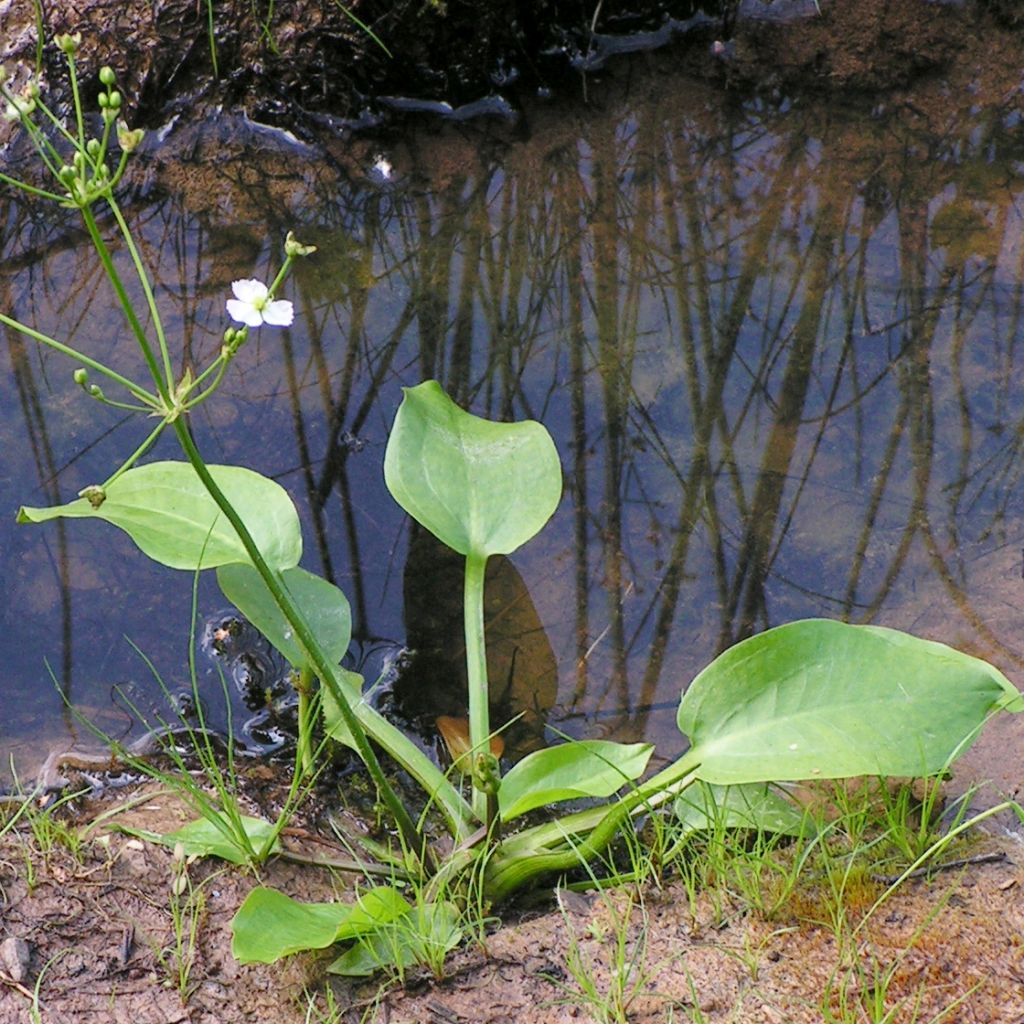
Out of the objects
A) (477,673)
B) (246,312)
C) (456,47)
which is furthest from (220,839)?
(456,47)

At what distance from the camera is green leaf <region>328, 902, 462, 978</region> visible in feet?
5.35

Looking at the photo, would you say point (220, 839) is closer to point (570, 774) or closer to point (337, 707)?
point (337, 707)

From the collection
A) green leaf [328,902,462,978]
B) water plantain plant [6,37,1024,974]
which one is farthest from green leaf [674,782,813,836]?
green leaf [328,902,462,978]

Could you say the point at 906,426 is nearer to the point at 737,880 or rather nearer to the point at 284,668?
the point at 737,880

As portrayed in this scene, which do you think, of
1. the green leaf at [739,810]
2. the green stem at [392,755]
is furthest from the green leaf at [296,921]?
the green leaf at [739,810]

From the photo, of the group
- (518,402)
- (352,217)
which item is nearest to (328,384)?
(518,402)

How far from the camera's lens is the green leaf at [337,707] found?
1935mm

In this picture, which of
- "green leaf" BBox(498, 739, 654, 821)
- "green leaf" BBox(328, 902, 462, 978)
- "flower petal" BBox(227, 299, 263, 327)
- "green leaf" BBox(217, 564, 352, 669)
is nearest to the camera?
"flower petal" BBox(227, 299, 263, 327)

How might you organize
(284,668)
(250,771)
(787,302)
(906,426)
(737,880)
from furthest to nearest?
1. (787,302)
2. (906,426)
3. (284,668)
4. (250,771)
5. (737,880)

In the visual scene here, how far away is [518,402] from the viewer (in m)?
2.58

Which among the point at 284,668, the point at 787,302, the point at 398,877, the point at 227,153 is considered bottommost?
the point at 398,877

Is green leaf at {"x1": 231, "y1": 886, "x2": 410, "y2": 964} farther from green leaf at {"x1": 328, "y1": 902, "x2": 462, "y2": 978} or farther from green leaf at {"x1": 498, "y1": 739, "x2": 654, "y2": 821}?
green leaf at {"x1": 498, "y1": 739, "x2": 654, "y2": 821}

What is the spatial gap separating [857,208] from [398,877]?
196cm

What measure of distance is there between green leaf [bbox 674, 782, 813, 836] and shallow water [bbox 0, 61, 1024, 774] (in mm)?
267
